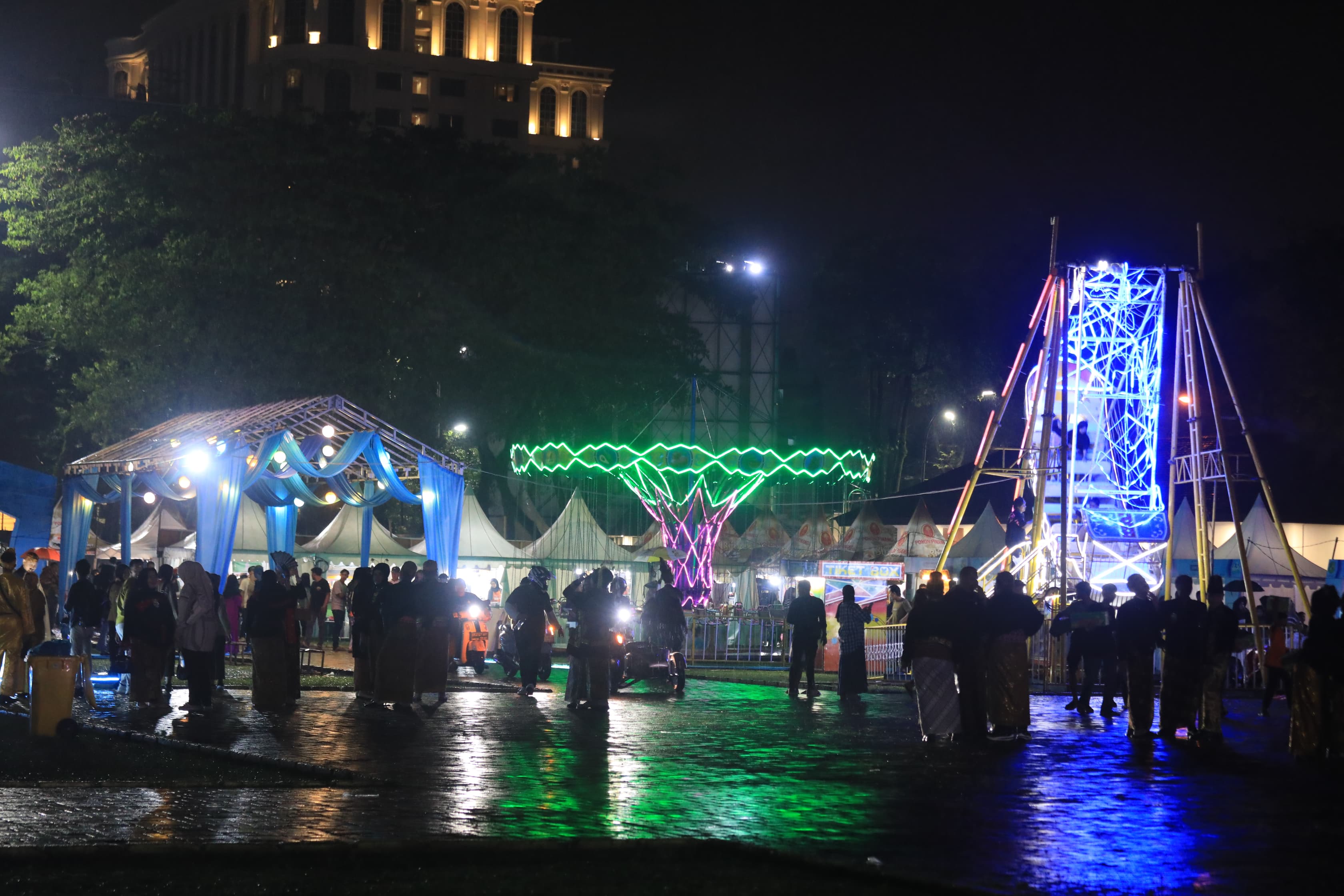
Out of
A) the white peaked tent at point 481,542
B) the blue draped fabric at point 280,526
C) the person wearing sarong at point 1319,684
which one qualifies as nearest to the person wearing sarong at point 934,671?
the person wearing sarong at point 1319,684

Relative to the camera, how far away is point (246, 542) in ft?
115

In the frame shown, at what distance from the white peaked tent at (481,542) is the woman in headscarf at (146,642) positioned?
1646 cm

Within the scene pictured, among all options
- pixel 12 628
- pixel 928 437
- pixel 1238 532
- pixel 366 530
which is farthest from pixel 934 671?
pixel 928 437

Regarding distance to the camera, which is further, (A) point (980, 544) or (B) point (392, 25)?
(B) point (392, 25)

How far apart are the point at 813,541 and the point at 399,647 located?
18.2 m

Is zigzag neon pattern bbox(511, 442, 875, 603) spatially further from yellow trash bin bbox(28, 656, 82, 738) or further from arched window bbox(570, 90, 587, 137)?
arched window bbox(570, 90, 587, 137)

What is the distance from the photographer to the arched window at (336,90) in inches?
3435

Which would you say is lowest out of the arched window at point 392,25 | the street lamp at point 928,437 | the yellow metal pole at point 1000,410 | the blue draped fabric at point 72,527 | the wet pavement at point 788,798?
the wet pavement at point 788,798

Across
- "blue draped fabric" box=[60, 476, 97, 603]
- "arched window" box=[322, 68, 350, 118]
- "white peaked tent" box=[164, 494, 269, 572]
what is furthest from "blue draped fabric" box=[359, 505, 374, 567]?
"arched window" box=[322, 68, 350, 118]

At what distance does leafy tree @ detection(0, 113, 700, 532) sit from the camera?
112 feet

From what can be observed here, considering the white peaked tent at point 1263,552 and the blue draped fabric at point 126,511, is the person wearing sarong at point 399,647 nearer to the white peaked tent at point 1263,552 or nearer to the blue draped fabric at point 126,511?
the blue draped fabric at point 126,511

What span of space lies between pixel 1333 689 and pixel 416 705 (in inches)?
374

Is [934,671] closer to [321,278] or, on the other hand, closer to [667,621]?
[667,621]

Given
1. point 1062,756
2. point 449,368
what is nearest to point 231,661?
point 449,368
